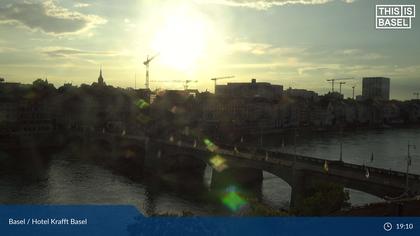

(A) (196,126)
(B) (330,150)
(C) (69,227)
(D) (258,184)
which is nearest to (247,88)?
(A) (196,126)

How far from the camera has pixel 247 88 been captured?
6919 cm

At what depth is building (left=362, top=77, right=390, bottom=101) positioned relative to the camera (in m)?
57.9

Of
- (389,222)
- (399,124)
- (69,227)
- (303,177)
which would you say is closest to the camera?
(389,222)

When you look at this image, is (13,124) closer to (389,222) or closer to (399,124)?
(389,222)

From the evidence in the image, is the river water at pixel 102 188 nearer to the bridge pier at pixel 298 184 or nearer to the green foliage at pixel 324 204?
the bridge pier at pixel 298 184

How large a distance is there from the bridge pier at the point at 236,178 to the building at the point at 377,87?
40.6 metres

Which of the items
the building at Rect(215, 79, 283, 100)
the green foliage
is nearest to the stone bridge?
the green foliage

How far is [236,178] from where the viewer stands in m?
20.4

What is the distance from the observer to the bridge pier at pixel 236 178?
20031 millimetres

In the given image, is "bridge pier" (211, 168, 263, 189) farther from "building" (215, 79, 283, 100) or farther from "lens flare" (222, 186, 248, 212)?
"building" (215, 79, 283, 100)

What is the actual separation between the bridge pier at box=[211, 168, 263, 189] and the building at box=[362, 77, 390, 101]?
40586mm

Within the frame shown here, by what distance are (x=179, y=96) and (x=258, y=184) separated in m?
33.3

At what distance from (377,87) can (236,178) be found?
137 ft

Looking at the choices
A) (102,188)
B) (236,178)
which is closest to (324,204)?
(236,178)
